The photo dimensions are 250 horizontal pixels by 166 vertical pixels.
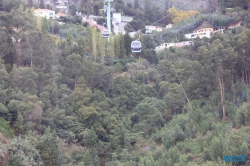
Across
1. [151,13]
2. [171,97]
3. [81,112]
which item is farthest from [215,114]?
[151,13]

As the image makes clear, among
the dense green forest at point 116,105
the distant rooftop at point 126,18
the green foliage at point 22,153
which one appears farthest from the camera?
the distant rooftop at point 126,18

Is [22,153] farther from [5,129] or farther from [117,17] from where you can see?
[117,17]

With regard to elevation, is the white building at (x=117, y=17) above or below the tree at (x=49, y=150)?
above

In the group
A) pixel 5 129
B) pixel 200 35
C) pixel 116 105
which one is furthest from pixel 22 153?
pixel 200 35

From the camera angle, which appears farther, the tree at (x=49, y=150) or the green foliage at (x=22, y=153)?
the tree at (x=49, y=150)

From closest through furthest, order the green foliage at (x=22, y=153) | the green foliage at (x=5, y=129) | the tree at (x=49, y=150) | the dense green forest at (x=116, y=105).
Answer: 1. the green foliage at (x=22, y=153)
2. the dense green forest at (x=116, y=105)
3. the tree at (x=49, y=150)
4. the green foliage at (x=5, y=129)

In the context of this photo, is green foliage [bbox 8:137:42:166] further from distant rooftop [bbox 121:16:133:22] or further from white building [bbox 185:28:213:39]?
distant rooftop [bbox 121:16:133:22]

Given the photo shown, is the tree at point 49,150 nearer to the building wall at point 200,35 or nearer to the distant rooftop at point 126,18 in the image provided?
the building wall at point 200,35

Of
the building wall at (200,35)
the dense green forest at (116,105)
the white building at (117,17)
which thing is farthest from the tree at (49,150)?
the white building at (117,17)

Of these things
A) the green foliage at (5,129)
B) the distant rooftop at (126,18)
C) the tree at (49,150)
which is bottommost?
the tree at (49,150)
